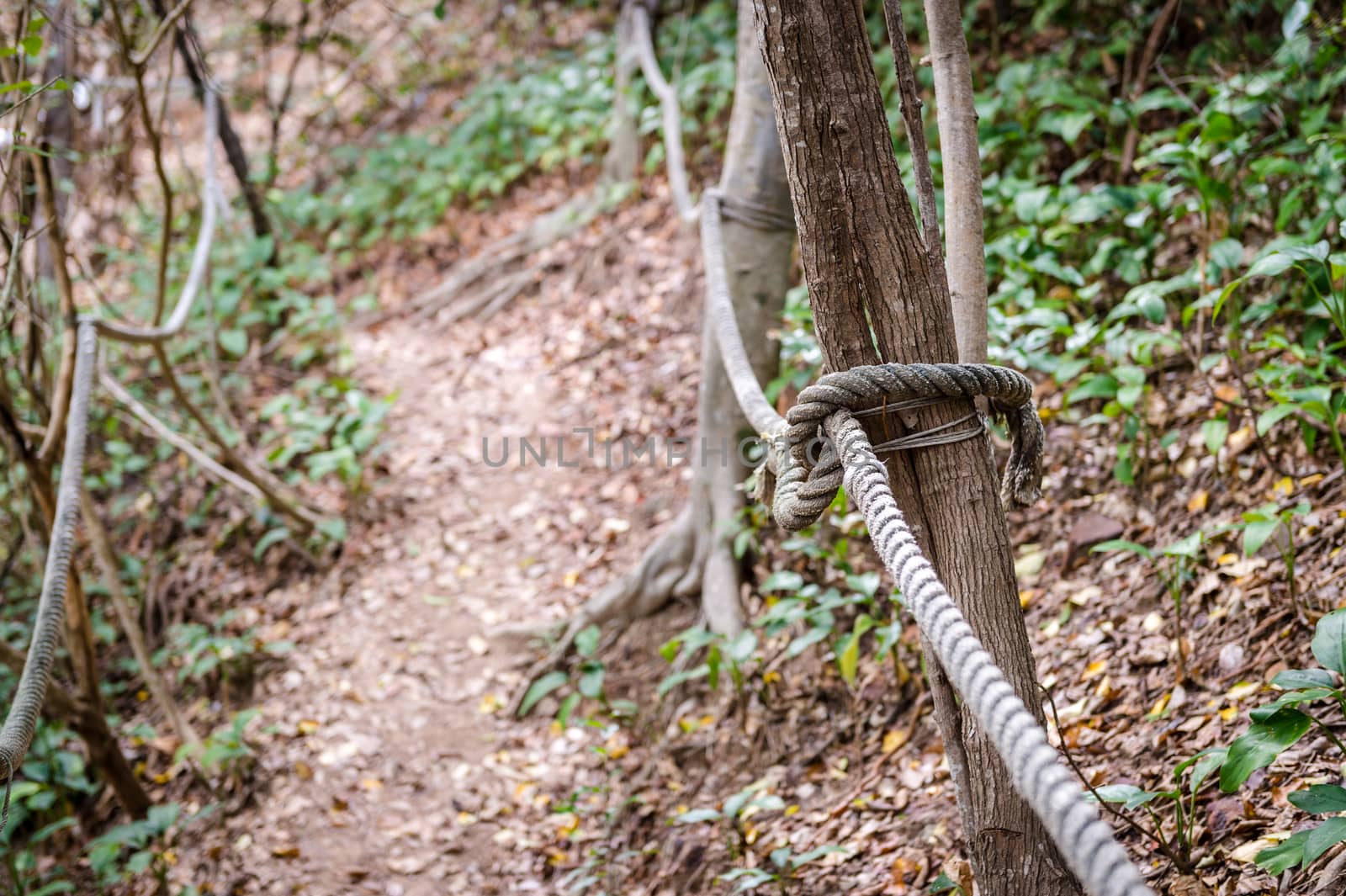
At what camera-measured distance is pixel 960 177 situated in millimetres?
1584

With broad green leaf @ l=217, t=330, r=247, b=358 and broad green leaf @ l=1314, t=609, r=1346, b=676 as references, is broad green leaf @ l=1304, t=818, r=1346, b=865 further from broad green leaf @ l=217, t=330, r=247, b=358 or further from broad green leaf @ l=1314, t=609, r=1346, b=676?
broad green leaf @ l=217, t=330, r=247, b=358

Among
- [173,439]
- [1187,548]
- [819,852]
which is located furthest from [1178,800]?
[173,439]

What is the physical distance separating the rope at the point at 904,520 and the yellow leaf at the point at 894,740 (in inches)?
44.8

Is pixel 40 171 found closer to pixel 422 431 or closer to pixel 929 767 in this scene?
pixel 422 431

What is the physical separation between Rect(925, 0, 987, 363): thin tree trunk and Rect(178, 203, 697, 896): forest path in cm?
220

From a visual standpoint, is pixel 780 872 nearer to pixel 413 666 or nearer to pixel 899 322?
pixel 899 322

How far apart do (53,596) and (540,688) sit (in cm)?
168

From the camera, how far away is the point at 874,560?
307 cm

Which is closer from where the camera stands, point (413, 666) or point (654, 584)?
point (654, 584)

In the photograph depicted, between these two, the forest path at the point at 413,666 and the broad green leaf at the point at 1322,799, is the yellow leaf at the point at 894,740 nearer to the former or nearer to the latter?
the broad green leaf at the point at 1322,799

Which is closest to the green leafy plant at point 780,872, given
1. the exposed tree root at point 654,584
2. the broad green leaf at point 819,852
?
the broad green leaf at point 819,852

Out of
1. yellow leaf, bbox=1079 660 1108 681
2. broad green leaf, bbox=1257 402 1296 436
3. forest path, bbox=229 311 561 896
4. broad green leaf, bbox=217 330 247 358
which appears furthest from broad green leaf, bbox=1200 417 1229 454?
broad green leaf, bbox=217 330 247 358

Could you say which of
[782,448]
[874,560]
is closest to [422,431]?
[874,560]

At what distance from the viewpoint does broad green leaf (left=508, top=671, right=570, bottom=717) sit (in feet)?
10.8
